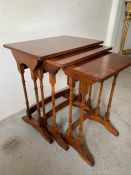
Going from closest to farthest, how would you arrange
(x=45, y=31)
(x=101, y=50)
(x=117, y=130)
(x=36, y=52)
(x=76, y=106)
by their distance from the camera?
(x=36, y=52), (x=101, y=50), (x=117, y=130), (x=45, y=31), (x=76, y=106)

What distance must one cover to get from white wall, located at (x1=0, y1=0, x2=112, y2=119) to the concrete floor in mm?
280

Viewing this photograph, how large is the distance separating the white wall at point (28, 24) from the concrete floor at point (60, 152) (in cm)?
28

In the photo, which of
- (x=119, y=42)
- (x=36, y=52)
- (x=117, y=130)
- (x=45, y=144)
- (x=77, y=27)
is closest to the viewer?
(x=36, y=52)

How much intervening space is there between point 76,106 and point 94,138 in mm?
544

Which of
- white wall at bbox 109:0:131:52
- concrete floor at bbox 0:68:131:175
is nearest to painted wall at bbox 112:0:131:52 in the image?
white wall at bbox 109:0:131:52

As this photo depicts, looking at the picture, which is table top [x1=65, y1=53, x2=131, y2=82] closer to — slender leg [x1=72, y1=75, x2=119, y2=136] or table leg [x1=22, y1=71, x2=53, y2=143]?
slender leg [x1=72, y1=75, x2=119, y2=136]

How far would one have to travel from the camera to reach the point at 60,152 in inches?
54.4

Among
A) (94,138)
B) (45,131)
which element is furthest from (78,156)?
(45,131)

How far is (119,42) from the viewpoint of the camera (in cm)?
340

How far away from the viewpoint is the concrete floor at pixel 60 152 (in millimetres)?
1239

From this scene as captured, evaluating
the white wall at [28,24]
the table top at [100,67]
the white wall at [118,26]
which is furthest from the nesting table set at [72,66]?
the white wall at [118,26]

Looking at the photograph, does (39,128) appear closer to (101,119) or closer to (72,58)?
(101,119)

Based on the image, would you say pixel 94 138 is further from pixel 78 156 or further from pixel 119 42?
pixel 119 42

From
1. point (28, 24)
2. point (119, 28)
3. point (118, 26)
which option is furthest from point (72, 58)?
point (119, 28)
